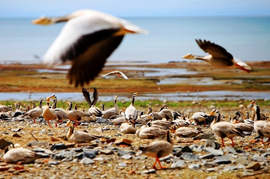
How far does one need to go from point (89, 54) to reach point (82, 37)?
615 mm

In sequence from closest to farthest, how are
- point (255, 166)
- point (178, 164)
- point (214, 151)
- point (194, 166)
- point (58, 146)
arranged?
point (255, 166), point (194, 166), point (178, 164), point (214, 151), point (58, 146)

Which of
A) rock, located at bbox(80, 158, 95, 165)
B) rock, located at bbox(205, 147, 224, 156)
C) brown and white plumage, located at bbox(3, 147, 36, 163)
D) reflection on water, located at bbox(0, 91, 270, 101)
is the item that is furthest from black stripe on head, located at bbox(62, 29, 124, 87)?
reflection on water, located at bbox(0, 91, 270, 101)

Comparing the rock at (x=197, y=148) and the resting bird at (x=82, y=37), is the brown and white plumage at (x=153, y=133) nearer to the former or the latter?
the rock at (x=197, y=148)

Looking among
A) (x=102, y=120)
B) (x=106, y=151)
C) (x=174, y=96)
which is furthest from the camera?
(x=174, y=96)

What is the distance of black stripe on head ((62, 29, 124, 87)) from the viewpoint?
4.73 meters

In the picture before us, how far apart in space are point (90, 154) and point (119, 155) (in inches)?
26.7

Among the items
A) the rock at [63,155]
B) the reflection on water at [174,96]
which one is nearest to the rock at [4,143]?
the rock at [63,155]

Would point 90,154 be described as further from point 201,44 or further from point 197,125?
point 197,125

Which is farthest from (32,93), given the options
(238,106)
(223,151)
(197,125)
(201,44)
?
(201,44)

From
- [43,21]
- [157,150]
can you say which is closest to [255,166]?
[157,150]

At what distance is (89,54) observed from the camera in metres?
5.34

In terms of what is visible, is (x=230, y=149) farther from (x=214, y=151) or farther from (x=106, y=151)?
(x=106, y=151)

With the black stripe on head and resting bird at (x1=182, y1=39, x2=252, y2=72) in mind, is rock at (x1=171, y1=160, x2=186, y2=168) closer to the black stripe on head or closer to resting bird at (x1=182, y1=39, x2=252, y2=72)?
resting bird at (x1=182, y1=39, x2=252, y2=72)

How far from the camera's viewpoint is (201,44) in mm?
7332
